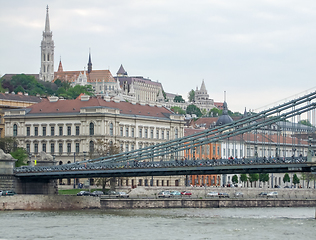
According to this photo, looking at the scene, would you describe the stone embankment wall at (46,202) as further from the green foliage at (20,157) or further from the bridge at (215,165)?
the green foliage at (20,157)

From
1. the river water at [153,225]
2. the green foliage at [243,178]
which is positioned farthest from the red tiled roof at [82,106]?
the river water at [153,225]

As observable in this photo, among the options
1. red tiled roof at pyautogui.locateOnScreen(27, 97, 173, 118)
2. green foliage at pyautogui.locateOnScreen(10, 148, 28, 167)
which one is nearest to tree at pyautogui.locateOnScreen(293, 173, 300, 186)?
red tiled roof at pyautogui.locateOnScreen(27, 97, 173, 118)

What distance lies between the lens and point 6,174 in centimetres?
8369

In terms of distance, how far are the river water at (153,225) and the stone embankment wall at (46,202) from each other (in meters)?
1.92

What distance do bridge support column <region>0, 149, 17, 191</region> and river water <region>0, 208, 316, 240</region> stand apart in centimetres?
722

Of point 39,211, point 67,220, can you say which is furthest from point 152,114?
point 67,220

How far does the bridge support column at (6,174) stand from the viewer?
83.5 m

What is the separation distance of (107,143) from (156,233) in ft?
175

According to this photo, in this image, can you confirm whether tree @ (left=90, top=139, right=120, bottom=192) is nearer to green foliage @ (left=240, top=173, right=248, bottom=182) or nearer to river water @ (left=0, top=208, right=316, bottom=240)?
river water @ (left=0, top=208, right=316, bottom=240)

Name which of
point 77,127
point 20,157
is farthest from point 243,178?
point 20,157

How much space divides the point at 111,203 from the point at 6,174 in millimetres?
9315

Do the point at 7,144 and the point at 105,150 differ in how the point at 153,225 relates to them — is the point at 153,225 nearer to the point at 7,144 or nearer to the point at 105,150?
the point at 105,150

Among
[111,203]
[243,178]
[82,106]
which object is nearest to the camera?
[111,203]

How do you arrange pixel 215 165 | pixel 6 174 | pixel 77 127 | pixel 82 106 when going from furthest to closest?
pixel 82 106 < pixel 77 127 < pixel 6 174 < pixel 215 165
